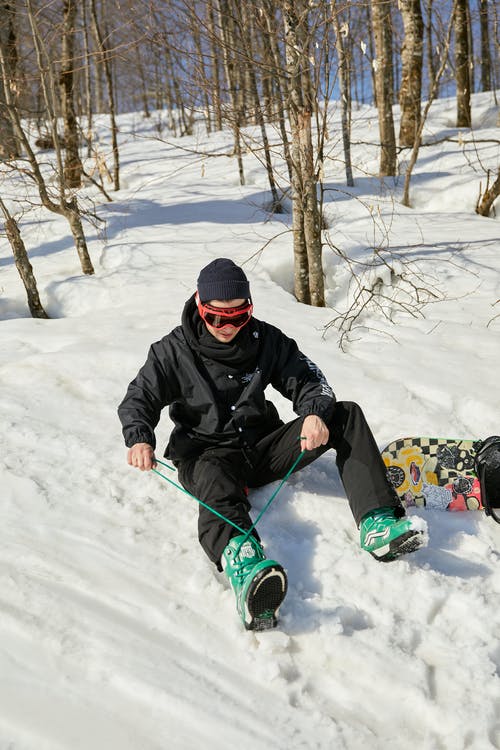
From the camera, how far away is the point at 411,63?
9352 millimetres

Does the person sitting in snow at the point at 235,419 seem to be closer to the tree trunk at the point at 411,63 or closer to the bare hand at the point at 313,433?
the bare hand at the point at 313,433

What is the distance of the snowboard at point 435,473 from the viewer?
2.71 m

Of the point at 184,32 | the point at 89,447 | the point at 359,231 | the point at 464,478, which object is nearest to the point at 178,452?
the point at 89,447

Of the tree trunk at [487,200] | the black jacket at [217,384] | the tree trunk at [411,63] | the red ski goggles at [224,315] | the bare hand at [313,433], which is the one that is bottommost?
the bare hand at [313,433]

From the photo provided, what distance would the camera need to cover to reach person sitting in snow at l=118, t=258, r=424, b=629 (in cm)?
236

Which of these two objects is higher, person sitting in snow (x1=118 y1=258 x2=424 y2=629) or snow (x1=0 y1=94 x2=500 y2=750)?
person sitting in snow (x1=118 y1=258 x2=424 y2=629)

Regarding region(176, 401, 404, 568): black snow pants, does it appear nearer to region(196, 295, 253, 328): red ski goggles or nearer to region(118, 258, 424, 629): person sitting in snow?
region(118, 258, 424, 629): person sitting in snow

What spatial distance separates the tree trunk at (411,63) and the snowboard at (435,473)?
7.75 m

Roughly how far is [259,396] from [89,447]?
1.05 metres

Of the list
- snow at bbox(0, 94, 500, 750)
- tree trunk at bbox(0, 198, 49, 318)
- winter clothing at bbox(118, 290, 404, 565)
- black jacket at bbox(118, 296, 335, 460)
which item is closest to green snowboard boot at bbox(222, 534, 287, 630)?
snow at bbox(0, 94, 500, 750)

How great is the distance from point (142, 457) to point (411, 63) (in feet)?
30.9

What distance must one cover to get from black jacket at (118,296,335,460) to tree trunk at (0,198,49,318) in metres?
3.58

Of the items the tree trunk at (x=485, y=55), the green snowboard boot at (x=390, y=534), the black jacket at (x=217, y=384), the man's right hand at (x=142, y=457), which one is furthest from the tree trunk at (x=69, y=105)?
the tree trunk at (x=485, y=55)

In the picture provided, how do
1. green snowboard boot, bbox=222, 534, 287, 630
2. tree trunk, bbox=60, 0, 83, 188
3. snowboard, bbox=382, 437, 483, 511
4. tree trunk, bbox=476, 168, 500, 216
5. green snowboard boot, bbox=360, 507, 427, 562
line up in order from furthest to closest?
1. tree trunk, bbox=60, 0, 83, 188
2. tree trunk, bbox=476, 168, 500, 216
3. snowboard, bbox=382, 437, 483, 511
4. green snowboard boot, bbox=360, 507, 427, 562
5. green snowboard boot, bbox=222, 534, 287, 630
